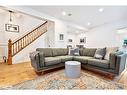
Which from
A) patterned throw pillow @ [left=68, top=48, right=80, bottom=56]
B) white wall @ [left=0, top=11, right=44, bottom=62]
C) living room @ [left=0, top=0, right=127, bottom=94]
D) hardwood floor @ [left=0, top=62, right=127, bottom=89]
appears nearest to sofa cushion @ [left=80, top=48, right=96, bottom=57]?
living room @ [left=0, top=0, right=127, bottom=94]

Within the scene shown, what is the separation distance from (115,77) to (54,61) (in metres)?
1.85

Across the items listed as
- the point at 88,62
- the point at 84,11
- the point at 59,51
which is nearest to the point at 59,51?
the point at 59,51

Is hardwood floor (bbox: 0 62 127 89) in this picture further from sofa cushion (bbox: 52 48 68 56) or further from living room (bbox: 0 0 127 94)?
sofa cushion (bbox: 52 48 68 56)

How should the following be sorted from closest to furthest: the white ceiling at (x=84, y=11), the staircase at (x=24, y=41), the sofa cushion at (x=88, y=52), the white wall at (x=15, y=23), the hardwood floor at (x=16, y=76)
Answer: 1. the hardwood floor at (x=16, y=76)
2. the sofa cushion at (x=88, y=52)
3. the white ceiling at (x=84, y=11)
4. the staircase at (x=24, y=41)
5. the white wall at (x=15, y=23)

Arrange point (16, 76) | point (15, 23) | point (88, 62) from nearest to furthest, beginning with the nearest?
1. point (16, 76)
2. point (88, 62)
3. point (15, 23)

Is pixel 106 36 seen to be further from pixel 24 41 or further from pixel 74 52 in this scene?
pixel 24 41

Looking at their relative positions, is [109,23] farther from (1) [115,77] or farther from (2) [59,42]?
(1) [115,77]

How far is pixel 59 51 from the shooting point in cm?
429

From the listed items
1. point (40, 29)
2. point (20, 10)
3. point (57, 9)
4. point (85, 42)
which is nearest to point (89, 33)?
point (85, 42)

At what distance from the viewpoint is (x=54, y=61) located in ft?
11.0

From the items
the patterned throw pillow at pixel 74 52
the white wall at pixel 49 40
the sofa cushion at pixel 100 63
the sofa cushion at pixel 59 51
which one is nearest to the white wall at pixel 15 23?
the white wall at pixel 49 40

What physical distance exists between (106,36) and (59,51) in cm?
418

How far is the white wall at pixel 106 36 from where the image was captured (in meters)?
6.41

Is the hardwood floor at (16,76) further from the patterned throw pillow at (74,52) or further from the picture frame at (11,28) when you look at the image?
the picture frame at (11,28)
